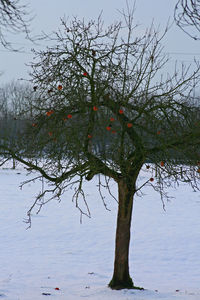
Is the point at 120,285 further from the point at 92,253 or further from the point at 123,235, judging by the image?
the point at 92,253

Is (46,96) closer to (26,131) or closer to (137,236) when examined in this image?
(26,131)

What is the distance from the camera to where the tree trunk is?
939 centimetres

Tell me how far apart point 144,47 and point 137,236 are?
9148 millimetres

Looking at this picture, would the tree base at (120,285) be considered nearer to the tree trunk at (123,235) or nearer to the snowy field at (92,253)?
the tree trunk at (123,235)

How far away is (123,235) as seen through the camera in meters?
9.61

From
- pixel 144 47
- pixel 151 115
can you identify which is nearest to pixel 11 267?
pixel 151 115

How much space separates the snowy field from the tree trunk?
1.03ft

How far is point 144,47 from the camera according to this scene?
8.35 m

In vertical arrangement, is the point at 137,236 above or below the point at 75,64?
below

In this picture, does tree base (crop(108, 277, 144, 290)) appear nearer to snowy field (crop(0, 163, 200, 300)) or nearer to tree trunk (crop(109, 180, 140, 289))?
tree trunk (crop(109, 180, 140, 289))

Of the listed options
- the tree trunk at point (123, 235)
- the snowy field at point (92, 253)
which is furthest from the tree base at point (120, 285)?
the snowy field at point (92, 253)

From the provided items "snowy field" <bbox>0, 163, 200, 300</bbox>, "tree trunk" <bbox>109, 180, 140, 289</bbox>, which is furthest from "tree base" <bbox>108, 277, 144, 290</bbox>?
"snowy field" <bbox>0, 163, 200, 300</bbox>

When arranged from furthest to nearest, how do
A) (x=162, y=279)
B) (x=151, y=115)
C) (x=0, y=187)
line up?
(x=0, y=187) < (x=162, y=279) < (x=151, y=115)

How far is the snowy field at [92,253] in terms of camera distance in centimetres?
984
